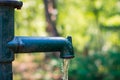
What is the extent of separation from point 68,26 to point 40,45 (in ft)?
24.2

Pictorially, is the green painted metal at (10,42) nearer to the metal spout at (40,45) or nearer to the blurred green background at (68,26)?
the metal spout at (40,45)

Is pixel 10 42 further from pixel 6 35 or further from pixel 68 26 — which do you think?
pixel 68 26

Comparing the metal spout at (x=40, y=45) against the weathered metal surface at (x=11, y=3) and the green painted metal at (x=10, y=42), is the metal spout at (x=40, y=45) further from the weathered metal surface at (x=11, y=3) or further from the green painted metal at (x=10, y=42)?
the weathered metal surface at (x=11, y=3)

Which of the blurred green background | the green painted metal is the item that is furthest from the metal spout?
the blurred green background

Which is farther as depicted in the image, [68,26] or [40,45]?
[68,26]

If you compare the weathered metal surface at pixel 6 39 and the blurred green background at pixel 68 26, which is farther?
the blurred green background at pixel 68 26

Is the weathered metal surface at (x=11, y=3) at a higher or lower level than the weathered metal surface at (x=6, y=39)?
higher

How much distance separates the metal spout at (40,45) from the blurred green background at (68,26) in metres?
5.25

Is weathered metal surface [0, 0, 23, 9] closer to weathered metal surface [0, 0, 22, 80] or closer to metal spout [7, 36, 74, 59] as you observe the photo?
weathered metal surface [0, 0, 22, 80]

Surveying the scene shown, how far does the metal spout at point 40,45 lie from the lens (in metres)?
1.14

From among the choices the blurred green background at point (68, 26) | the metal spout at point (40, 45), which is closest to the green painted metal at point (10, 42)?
the metal spout at point (40, 45)

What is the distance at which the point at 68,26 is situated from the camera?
28.0ft

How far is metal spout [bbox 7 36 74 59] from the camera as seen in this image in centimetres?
114

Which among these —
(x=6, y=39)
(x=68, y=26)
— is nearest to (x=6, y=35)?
(x=6, y=39)
